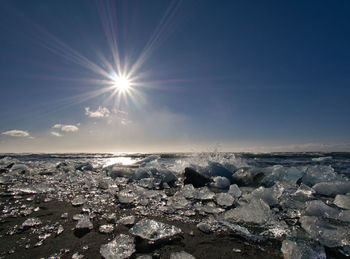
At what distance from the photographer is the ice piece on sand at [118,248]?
136 centimetres

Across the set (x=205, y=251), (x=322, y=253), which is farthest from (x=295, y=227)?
(x=205, y=251)

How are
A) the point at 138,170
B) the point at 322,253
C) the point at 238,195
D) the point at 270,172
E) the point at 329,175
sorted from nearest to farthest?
1. the point at 322,253
2. the point at 238,195
3. the point at 329,175
4. the point at 270,172
5. the point at 138,170

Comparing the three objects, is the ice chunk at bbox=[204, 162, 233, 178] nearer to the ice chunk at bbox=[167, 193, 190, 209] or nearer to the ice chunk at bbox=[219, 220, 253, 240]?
the ice chunk at bbox=[167, 193, 190, 209]

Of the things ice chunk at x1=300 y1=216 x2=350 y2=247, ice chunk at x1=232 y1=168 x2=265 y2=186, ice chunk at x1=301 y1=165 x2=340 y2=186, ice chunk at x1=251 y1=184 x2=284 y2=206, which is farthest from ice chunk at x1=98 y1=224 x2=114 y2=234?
A: ice chunk at x1=301 y1=165 x2=340 y2=186

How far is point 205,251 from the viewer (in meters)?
1.52

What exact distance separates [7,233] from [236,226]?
2.24m

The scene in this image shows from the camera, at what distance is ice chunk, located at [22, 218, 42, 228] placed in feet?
6.33

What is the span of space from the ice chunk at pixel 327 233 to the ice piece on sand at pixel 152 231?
1293mm

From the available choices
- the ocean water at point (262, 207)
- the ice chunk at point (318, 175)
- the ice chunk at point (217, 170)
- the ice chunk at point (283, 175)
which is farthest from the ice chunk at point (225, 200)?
the ice chunk at point (217, 170)

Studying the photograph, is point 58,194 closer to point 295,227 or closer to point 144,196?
point 144,196

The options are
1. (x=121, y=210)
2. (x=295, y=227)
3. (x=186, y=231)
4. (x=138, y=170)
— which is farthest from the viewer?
(x=138, y=170)

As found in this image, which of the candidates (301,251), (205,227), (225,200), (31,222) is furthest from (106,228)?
(225,200)

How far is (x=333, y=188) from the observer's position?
3.67 m

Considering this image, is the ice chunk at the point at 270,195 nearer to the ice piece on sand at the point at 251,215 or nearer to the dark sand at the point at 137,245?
the ice piece on sand at the point at 251,215
